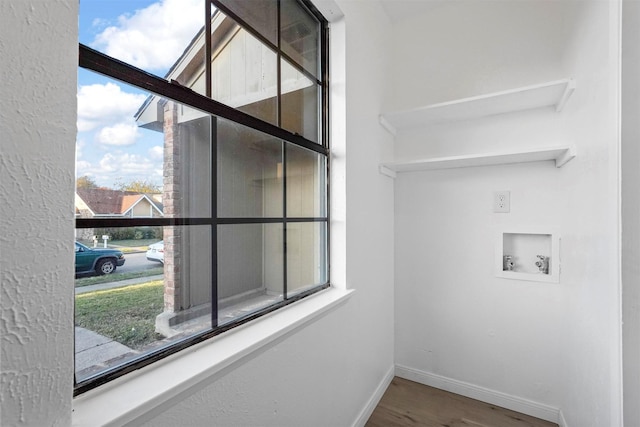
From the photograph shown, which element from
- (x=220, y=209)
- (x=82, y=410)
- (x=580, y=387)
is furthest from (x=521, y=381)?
(x=82, y=410)

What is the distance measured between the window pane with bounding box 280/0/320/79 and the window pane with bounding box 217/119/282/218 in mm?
495

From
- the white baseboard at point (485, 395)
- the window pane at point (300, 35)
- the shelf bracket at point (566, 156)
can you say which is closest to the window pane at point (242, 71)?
the window pane at point (300, 35)

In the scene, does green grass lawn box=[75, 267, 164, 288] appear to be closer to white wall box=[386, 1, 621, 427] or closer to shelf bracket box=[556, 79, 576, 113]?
white wall box=[386, 1, 621, 427]

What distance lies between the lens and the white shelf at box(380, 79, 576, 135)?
1.52 metres

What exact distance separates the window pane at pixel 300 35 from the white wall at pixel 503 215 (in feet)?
2.86

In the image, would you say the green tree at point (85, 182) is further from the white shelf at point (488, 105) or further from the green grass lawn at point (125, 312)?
the white shelf at point (488, 105)

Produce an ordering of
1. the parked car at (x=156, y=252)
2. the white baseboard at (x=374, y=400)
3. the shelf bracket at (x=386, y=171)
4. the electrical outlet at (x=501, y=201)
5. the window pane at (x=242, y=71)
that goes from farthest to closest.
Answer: the shelf bracket at (x=386, y=171)
the electrical outlet at (x=501, y=201)
the white baseboard at (x=374, y=400)
the window pane at (x=242, y=71)
the parked car at (x=156, y=252)

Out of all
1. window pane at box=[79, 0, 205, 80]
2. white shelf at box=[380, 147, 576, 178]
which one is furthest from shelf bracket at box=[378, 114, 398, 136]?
window pane at box=[79, 0, 205, 80]

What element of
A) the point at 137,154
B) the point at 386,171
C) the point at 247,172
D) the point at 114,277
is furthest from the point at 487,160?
the point at 114,277

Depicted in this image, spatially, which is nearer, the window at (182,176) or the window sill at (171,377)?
the window sill at (171,377)

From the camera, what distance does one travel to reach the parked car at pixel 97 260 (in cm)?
68

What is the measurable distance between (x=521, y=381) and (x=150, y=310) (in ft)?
7.19

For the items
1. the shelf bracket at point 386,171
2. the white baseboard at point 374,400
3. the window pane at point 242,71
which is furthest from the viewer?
the shelf bracket at point 386,171

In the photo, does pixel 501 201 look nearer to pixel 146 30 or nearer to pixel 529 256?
pixel 529 256
